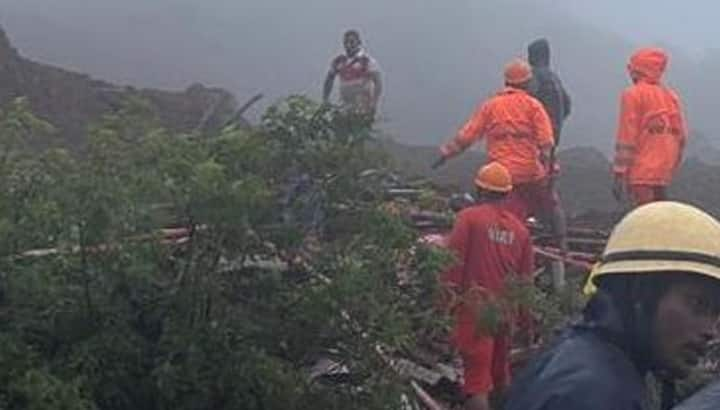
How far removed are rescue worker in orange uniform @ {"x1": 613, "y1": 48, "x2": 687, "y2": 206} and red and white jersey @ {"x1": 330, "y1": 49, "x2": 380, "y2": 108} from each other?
10.3 feet

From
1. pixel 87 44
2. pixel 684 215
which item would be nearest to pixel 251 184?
pixel 684 215

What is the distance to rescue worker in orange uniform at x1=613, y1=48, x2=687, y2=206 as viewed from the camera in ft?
36.8

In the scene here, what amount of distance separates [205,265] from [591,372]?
4.93 m

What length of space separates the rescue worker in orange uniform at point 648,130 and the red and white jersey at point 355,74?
3134mm

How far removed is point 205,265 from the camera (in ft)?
26.4

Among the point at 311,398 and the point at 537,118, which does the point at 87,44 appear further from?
the point at 311,398

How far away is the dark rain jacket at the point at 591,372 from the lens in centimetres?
323

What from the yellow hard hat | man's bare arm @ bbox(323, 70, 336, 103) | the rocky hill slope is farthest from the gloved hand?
the rocky hill slope

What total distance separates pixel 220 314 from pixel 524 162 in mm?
3507

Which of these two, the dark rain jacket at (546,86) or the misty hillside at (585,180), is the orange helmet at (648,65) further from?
the misty hillside at (585,180)

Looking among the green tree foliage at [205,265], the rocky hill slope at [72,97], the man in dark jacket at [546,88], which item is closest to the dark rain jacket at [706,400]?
the green tree foliage at [205,265]

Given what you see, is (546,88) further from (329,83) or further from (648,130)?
(329,83)

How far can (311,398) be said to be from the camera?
26.0 feet

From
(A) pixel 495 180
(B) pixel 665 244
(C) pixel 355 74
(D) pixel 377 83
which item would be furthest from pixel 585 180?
(B) pixel 665 244
